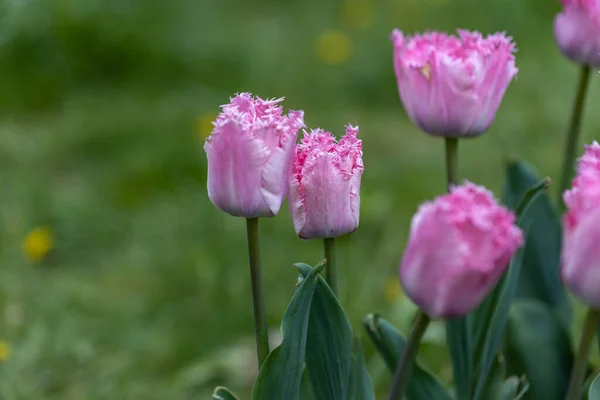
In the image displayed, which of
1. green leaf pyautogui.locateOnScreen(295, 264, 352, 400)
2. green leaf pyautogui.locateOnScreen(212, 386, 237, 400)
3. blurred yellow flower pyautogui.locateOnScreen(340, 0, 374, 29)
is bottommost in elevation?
green leaf pyautogui.locateOnScreen(212, 386, 237, 400)

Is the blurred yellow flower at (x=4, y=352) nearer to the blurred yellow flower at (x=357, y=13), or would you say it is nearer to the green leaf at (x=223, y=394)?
the green leaf at (x=223, y=394)

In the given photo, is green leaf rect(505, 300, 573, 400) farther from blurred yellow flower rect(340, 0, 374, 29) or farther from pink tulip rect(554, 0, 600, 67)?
blurred yellow flower rect(340, 0, 374, 29)

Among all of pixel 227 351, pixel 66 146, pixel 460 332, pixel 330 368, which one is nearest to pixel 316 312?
pixel 330 368

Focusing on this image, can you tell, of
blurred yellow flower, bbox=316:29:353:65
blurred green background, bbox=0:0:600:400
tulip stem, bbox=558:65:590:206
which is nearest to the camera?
tulip stem, bbox=558:65:590:206

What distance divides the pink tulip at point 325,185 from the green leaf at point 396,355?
0.21m

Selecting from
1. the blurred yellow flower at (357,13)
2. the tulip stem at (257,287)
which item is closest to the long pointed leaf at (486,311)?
the tulip stem at (257,287)

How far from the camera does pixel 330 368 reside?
80cm

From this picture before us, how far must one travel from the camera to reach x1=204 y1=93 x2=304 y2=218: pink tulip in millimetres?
669

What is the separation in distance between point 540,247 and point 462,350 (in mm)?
266

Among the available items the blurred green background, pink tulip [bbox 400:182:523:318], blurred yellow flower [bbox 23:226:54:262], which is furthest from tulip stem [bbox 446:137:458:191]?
blurred yellow flower [bbox 23:226:54:262]

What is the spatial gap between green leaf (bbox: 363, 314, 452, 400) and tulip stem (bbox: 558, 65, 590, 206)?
1.01 ft

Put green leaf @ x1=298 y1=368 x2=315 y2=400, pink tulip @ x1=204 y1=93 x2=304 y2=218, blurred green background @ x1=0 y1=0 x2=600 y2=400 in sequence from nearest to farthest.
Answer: pink tulip @ x1=204 y1=93 x2=304 y2=218 → green leaf @ x1=298 y1=368 x2=315 y2=400 → blurred green background @ x1=0 y1=0 x2=600 y2=400

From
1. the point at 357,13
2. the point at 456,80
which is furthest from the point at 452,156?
the point at 357,13

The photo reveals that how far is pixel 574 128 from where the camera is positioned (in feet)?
3.42
